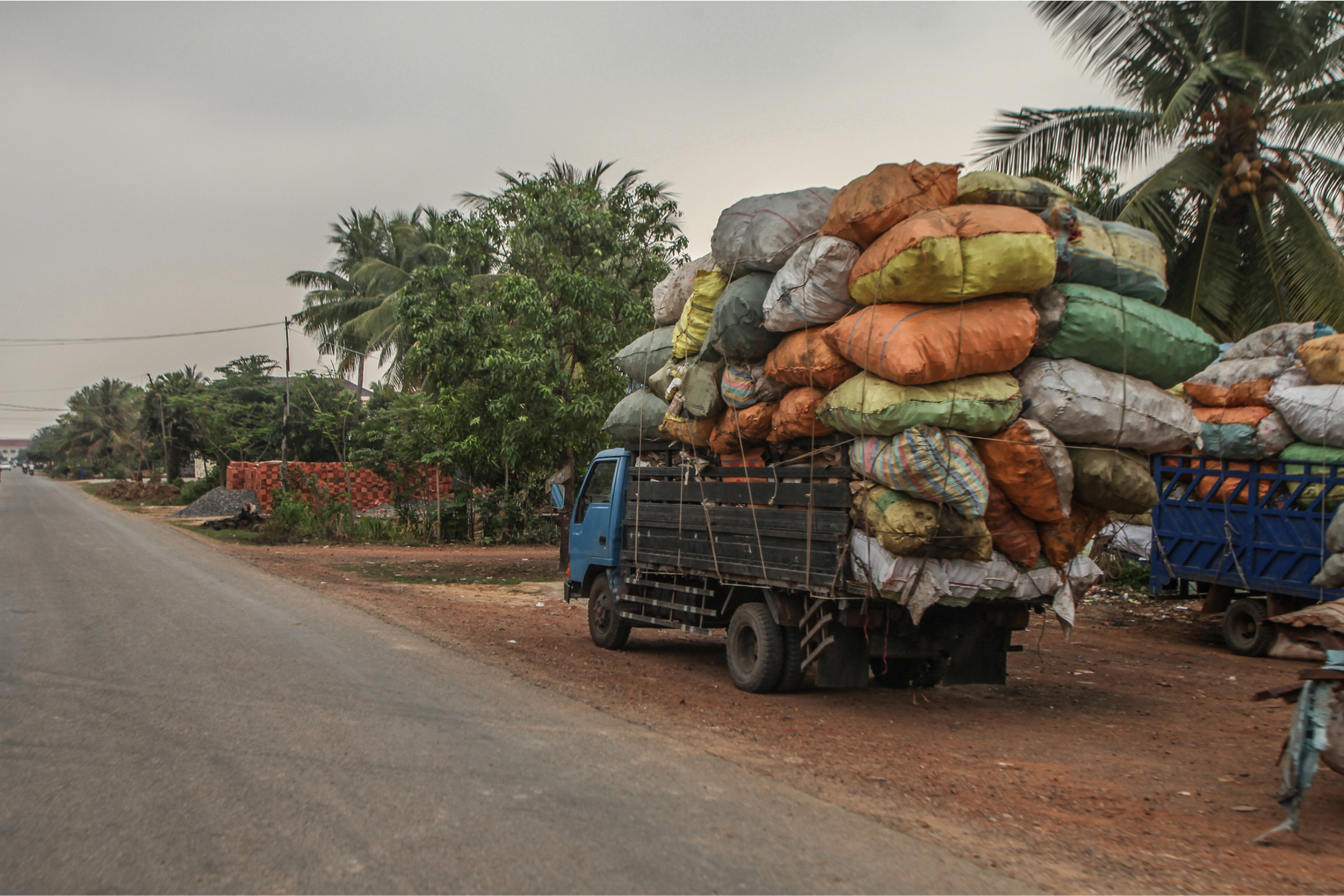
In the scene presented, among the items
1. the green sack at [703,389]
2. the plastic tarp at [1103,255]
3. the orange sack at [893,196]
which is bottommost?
the green sack at [703,389]

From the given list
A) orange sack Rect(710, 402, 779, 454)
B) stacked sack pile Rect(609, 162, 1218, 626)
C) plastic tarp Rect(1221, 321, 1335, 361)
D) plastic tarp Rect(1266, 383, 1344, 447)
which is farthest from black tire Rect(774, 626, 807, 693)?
plastic tarp Rect(1221, 321, 1335, 361)

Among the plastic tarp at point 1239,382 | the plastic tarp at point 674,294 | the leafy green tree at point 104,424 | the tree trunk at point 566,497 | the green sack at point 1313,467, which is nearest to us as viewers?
the plastic tarp at point 674,294

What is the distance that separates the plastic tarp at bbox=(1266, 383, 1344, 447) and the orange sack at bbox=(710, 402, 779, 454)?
6.24 m

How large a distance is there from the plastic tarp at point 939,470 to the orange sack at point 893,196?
1.39m

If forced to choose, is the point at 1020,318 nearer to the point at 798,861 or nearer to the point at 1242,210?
the point at 798,861

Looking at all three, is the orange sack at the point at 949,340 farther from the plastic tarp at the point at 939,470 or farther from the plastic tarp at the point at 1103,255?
the plastic tarp at the point at 1103,255

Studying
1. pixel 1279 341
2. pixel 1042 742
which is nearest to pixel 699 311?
pixel 1042 742

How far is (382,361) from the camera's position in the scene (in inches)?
1470

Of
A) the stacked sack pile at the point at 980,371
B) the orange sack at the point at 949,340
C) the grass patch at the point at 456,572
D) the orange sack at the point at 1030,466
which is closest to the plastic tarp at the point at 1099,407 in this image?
the stacked sack pile at the point at 980,371

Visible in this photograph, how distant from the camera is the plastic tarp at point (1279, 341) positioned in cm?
1098

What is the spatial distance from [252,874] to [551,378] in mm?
12569

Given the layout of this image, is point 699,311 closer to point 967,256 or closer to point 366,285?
point 967,256

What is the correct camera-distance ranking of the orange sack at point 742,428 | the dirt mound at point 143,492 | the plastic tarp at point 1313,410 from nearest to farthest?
1. the orange sack at point 742,428
2. the plastic tarp at point 1313,410
3. the dirt mound at point 143,492

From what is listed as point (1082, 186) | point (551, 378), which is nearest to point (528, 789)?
point (551, 378)
